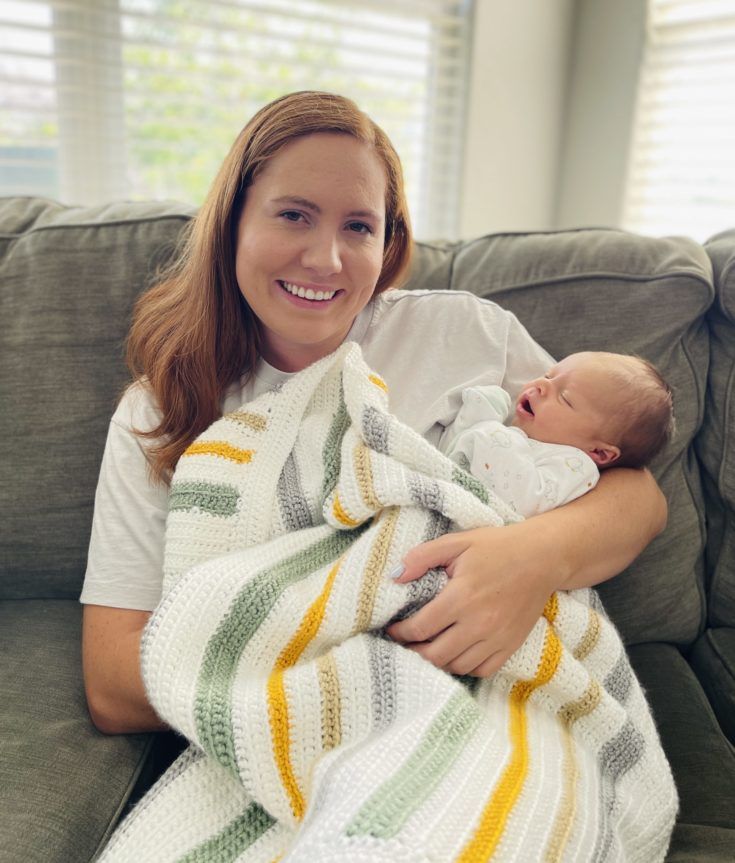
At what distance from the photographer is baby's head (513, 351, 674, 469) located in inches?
44.2

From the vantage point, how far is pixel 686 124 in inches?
100.0

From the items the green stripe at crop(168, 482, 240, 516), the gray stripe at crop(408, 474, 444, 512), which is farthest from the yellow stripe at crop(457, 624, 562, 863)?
the green stripe at crop(168, 482, 240, 516)

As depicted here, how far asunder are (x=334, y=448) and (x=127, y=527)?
316 mm

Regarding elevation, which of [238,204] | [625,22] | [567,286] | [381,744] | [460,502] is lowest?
[381,744]

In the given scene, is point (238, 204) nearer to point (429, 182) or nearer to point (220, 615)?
point (220, 615)

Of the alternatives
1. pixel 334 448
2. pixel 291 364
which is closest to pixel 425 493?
pixel 334 448

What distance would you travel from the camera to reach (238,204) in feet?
3.73

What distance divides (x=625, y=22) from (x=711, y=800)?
A: 243 cm

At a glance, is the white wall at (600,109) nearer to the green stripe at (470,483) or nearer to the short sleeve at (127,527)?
the green stripe at (470,483)

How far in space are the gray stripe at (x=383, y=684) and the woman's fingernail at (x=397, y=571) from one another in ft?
0.27

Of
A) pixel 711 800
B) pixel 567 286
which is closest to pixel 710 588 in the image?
pixel 711 800

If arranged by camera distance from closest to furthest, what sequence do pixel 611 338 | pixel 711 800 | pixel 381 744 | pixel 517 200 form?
pixel 381 744
pixel 711 800
pixel 611 338
pixel 517 200

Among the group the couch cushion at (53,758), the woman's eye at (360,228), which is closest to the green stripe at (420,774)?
the couch cushion at (53,758)

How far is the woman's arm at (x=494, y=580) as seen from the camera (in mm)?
906
